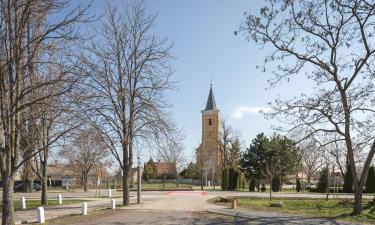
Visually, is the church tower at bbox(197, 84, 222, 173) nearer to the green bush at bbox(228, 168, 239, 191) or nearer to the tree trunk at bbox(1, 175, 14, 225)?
the green bush at bbox(228, 168, 239, 191)

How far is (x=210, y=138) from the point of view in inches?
3521

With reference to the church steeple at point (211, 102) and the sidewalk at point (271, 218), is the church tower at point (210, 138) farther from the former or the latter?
the sidewalk at point (271, 218)

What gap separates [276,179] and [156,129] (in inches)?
1233

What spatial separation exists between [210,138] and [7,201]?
244ft

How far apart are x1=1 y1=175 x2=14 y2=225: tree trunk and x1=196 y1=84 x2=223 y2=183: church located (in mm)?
52082

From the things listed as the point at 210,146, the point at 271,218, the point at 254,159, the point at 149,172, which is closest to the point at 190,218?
the point at 271,218

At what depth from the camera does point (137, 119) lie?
28.5 meters

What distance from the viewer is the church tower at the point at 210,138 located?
257 ft

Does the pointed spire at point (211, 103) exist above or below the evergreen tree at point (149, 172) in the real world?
above

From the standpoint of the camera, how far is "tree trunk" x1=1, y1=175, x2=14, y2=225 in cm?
1561

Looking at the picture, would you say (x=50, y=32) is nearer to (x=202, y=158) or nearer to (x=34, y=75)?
(x=34, y=75)

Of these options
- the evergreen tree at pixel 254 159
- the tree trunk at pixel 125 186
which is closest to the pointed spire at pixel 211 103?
the evergreen tree at pixel 254 159

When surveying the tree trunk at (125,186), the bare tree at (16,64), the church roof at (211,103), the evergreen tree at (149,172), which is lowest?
the evergreen tree at (149,172)

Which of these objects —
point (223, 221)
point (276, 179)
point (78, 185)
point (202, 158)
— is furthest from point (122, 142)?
point (78, 185)
